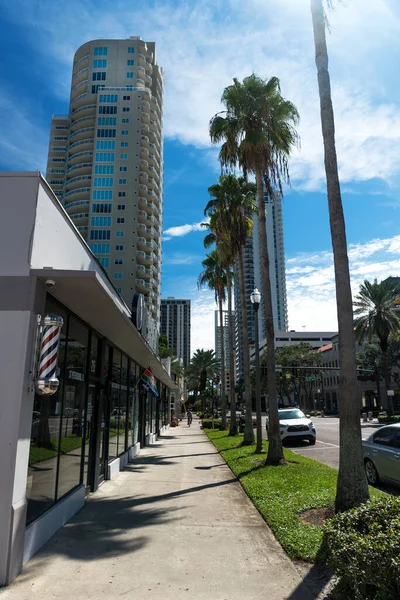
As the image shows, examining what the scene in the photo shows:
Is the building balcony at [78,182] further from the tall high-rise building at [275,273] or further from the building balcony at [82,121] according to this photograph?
the tall high-rise building at [275,273]

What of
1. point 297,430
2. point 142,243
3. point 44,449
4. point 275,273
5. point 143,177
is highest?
point 275,273

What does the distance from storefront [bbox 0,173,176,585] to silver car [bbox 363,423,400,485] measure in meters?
6.55

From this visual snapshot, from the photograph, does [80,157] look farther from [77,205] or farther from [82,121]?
[77,205]

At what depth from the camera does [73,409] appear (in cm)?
754

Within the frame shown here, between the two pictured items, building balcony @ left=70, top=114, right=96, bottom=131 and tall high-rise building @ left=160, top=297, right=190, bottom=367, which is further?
tall high-rise building @ left=160, top=297, right=190, bottom=367

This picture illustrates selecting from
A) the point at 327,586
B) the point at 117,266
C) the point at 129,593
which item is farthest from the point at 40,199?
the point at 117,266

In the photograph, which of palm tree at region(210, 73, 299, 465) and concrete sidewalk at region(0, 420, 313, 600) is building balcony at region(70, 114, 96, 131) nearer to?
palm tree at region(210, 73, 299, 465)

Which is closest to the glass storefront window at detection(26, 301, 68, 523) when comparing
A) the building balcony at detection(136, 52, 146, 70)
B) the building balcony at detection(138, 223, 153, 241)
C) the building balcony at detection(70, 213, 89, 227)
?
the building balcony at detection(138, 223, 153, 241)

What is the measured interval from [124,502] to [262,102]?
13.2m

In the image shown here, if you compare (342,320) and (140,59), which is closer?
(342,320)

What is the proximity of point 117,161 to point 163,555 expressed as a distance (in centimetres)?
8272

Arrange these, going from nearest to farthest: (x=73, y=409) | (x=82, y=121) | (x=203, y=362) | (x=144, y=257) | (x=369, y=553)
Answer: (x=369, y=553)
(x=73, y=409)
(x=203, y=362)
(x=144, y=257)
(x=82, y=121)

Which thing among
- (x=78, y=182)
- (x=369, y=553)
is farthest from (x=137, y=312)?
(x=78, y=182)

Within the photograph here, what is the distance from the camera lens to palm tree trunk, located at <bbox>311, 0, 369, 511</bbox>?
6.40 meters
